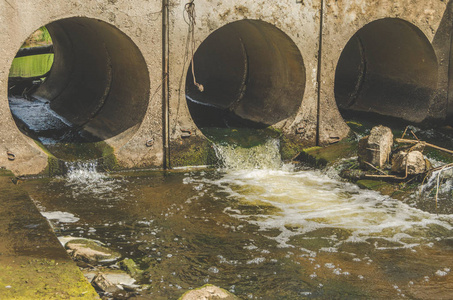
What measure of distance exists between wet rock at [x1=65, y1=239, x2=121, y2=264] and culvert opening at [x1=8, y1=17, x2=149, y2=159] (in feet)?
10.4

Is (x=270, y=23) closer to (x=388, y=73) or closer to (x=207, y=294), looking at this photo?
(x=388, y=73)

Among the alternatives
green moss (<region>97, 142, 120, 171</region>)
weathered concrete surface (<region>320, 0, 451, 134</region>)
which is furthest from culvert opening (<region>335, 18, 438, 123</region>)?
green moss (<region>97, 142, 120, 171</region>)

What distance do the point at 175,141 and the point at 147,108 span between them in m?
0.62

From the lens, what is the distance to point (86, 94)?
1048 centimetres

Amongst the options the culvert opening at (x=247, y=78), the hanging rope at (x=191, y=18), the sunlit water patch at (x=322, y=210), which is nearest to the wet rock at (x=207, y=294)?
the sunlit water patch at (x=322, y=210)

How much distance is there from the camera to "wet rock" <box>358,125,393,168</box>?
24.0ft

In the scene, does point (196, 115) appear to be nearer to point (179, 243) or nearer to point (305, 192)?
point (305, 192)

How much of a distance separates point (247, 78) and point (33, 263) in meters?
7.85

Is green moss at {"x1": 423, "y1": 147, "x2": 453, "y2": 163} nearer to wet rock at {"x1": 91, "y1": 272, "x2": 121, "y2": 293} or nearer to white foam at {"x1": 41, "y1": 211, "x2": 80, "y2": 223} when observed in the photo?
white foam at {"x1": 41, "y1": 211, "x2": 80, "y2": 223}

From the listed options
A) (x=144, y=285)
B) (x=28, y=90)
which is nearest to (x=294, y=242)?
(x=144, y=285)

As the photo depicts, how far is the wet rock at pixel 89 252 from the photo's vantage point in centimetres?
454

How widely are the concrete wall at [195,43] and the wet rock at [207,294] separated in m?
4.06

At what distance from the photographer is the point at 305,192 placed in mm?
7012

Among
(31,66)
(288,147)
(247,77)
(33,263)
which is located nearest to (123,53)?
(288,147)
